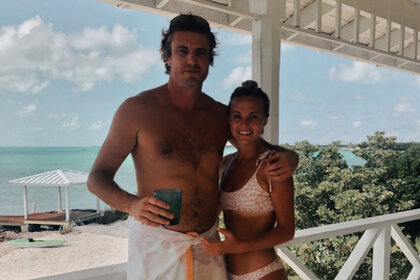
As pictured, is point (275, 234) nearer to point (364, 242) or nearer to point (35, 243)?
point (364, 242)

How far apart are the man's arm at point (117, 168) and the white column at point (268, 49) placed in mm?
898

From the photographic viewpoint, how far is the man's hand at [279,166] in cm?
120

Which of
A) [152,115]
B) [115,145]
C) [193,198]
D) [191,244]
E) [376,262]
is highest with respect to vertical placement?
[152,115]

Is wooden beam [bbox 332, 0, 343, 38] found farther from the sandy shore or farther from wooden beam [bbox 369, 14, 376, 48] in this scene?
the sandy shore

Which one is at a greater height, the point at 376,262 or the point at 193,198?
the point at 193,198

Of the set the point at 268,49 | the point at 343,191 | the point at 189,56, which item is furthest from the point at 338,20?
the point at 343,191

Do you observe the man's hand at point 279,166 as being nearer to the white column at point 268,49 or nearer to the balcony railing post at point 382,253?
the white column at point 268,49

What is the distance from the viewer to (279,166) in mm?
1202

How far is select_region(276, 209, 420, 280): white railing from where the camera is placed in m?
1.99

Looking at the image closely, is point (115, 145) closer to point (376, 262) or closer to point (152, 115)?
point (152, 115)

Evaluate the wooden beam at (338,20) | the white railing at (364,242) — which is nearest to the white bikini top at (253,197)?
the white railing at (364,242)

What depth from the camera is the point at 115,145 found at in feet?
3.84

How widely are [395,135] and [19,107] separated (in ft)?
45.4

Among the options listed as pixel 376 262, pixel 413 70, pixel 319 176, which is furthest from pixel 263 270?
pixel 319 176
